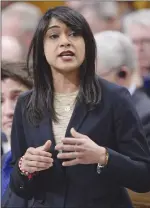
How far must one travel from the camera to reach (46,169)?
950 mm

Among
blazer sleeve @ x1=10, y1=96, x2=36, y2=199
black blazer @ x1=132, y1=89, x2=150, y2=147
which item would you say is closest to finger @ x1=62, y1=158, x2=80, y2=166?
blazer sleeve @ x1=10, y1=96, x2=36, y2=199

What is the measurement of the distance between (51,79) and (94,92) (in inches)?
3.8

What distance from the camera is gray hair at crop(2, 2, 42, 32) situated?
1865mm

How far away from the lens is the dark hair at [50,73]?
0.94 metres

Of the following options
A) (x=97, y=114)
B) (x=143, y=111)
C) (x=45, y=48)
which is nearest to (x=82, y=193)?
(x=97, y=114)

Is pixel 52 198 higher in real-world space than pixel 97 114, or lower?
lower

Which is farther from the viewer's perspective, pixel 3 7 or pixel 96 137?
pixel 3 7

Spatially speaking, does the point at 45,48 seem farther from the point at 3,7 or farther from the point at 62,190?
the point at 3,7

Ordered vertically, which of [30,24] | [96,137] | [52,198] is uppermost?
[30,24]

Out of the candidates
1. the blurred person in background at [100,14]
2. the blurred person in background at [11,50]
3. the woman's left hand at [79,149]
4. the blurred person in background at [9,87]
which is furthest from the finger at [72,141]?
the blurred person in background at [100,14]

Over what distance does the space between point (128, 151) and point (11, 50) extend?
2.91 feet

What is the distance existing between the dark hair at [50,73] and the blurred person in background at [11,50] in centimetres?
67

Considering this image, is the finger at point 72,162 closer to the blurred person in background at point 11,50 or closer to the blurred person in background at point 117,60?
the blurred person in background at point 117,60

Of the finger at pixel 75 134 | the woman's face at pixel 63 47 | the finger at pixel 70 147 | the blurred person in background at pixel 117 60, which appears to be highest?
the woman's face at pixel 63 47
